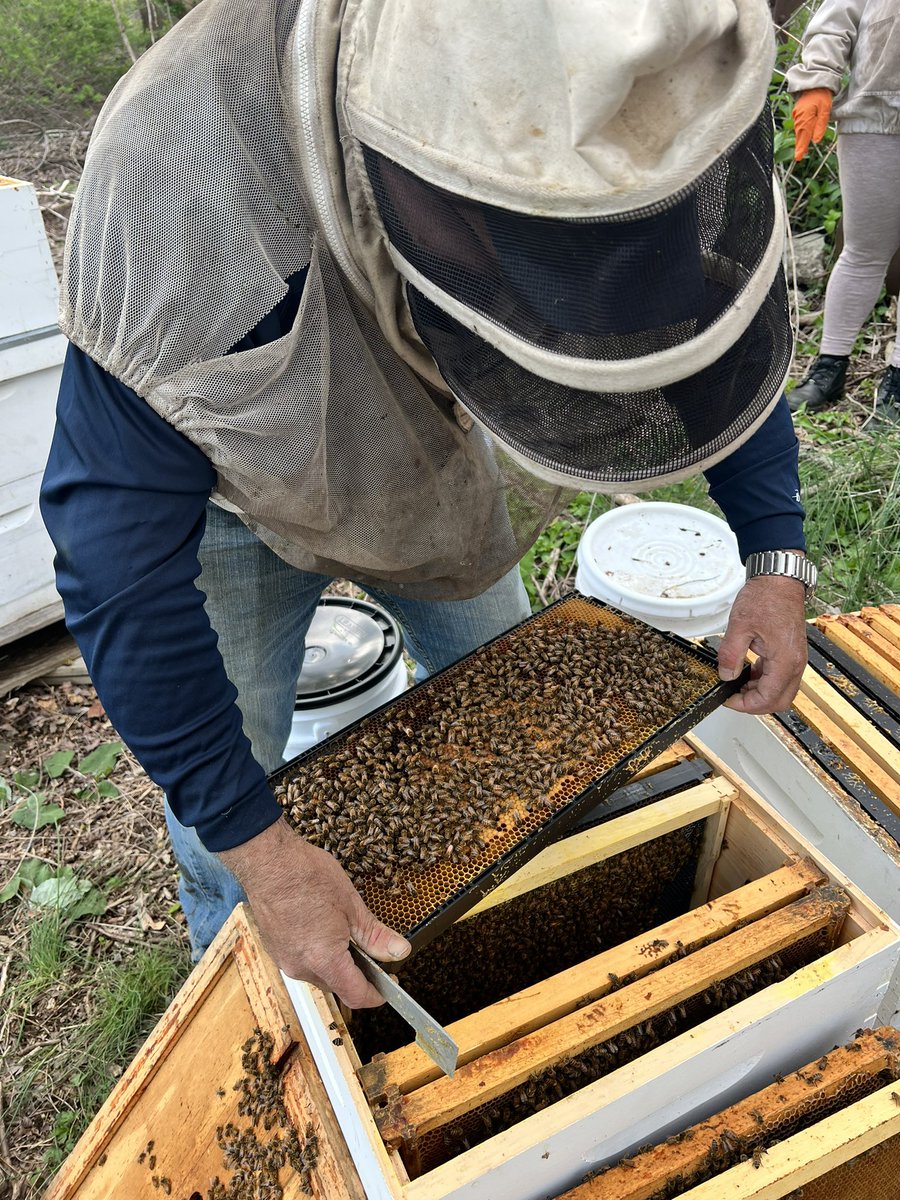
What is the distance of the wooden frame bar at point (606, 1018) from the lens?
1.63 m

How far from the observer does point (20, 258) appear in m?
3.62

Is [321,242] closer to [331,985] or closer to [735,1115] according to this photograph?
[331,985]

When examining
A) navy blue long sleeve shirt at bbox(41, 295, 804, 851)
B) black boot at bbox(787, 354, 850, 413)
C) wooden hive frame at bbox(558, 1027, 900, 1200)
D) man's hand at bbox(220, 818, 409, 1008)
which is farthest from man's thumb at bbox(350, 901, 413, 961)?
black boot at bbox(787, 354, 850, 413)

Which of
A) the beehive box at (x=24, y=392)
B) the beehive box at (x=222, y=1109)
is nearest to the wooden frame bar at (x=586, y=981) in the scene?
the beehive box at (x=222, y=1109)

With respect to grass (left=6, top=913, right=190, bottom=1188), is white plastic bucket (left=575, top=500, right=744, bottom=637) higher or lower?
higher

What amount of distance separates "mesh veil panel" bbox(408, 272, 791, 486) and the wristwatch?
903mm

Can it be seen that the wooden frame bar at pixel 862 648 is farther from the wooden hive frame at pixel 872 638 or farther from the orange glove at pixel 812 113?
the orange glove at pixel 812 113

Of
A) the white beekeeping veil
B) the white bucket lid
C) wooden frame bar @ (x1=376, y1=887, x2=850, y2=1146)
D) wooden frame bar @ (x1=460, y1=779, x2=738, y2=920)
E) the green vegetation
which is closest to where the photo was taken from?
the white beekeeping veil

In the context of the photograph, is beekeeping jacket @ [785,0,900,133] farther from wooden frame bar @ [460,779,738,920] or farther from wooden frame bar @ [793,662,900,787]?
wooden frame bar @ [460,779,738,920]

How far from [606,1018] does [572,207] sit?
153cm

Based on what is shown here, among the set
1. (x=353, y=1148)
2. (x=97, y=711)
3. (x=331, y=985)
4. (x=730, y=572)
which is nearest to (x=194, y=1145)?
(x=353, y=1148)

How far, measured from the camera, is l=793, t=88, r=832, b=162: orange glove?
5.73 m

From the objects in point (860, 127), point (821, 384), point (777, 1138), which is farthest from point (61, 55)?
point (777, 1138)

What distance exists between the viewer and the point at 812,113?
5797 millimetres
